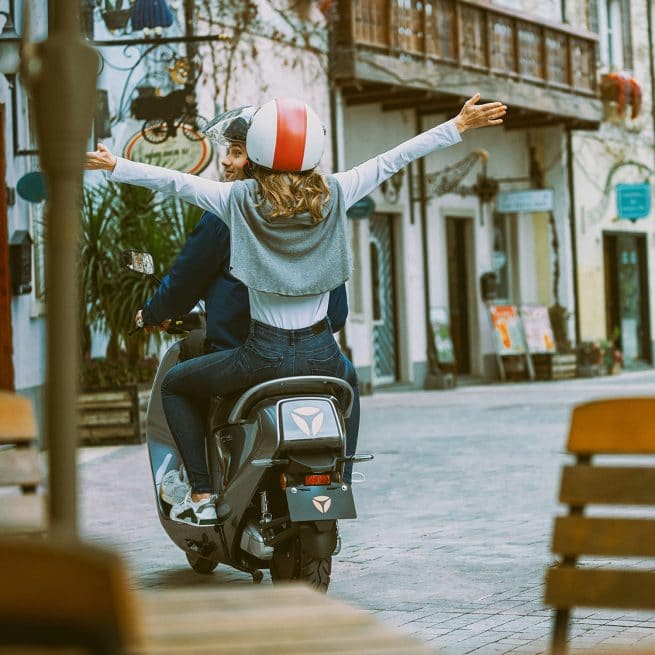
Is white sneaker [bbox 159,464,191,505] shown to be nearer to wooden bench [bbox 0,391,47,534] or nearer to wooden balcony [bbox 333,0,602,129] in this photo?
wooden bench [bbox 0,391,47,534]

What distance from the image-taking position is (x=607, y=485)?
3117 millimetres

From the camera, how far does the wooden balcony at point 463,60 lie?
2034 cm

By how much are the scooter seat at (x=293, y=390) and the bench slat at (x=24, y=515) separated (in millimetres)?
2229

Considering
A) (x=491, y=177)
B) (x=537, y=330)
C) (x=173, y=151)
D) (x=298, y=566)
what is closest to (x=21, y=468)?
(x=298, y=566)

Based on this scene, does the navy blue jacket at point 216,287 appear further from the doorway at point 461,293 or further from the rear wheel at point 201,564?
the doorway at point 461,293

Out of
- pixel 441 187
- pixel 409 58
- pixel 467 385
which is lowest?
pixel 467 385

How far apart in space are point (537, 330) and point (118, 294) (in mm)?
11833

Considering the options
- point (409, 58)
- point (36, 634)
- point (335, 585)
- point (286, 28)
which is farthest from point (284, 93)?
point (36, 634)

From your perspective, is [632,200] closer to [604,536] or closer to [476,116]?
[476,116]

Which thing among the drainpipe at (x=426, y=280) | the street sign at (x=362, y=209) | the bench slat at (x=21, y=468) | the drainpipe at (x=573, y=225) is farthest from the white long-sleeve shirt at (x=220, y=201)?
the drainpipe at (x=573, y=225)

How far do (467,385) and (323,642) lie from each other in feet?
70.3

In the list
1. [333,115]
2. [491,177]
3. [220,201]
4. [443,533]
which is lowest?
[443,533]

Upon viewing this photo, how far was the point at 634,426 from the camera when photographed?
305 centimetres

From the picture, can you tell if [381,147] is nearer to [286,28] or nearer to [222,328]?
[286,28]
